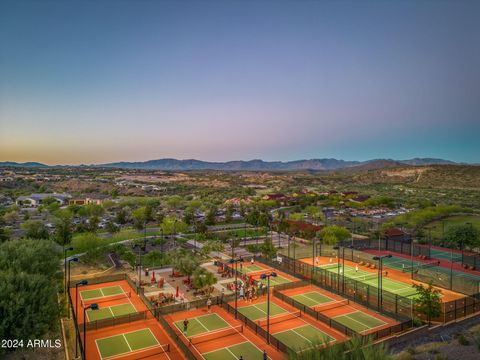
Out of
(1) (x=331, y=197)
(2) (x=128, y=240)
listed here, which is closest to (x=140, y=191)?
(1) (x=331, y=197)

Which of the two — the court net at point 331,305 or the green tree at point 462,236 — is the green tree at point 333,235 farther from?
the court net at point 331,305

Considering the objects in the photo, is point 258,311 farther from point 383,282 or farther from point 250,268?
point 383,282

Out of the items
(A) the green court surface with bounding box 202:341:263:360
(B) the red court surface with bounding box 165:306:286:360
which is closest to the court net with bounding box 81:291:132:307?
(B) the red court surface with bounding box 165:306:286:360

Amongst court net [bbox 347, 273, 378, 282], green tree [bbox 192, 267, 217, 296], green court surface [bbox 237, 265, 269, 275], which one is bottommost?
green court surface [bbox 237, 265, 269, 275]

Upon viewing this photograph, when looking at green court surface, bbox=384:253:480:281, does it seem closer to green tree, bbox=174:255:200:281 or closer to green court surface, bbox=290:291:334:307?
green court surface, bbox=290:291:334:307

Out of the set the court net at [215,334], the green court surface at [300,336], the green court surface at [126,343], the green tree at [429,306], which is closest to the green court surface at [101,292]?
the green court surface at [126,343]

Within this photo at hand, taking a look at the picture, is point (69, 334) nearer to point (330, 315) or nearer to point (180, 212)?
point (330, 315)
